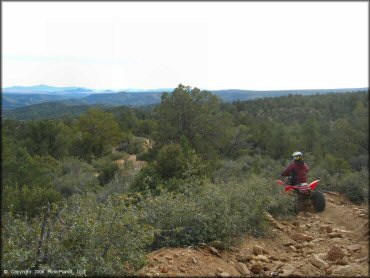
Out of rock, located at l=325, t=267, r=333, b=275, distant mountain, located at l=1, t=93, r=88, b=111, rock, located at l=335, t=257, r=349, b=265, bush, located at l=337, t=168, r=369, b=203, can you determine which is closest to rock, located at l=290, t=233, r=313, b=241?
rock, located at l=335, t=257, r=349, b=265

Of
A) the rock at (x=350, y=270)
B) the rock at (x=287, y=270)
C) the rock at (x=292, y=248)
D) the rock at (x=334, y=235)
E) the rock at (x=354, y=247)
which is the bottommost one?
the rock at (x=292, y=248)

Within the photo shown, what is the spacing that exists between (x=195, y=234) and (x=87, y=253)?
180 centimetres

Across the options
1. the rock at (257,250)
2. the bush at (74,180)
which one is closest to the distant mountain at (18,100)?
the bush at (74,180)

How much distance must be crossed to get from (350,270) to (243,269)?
4.23 feet

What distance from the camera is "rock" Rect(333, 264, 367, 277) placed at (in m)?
3.70

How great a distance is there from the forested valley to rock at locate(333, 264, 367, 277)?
1598 mm

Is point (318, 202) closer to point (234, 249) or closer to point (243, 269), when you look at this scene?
point (234, 249)

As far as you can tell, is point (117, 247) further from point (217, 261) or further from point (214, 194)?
point (214, 194)

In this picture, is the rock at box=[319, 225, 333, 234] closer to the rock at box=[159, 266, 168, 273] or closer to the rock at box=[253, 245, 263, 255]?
the rock at box=[253, 245, 263, 255]

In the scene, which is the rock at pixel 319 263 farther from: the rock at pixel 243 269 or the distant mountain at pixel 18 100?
the distant mountain at pixel 18 100

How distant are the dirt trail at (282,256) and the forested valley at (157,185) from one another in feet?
0.80

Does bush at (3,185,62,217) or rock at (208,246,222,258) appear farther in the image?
bush at (3,185,62,217)

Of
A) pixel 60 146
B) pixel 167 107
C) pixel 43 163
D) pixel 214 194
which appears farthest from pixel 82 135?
pixel 214 194

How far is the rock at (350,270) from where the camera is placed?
370 cm
